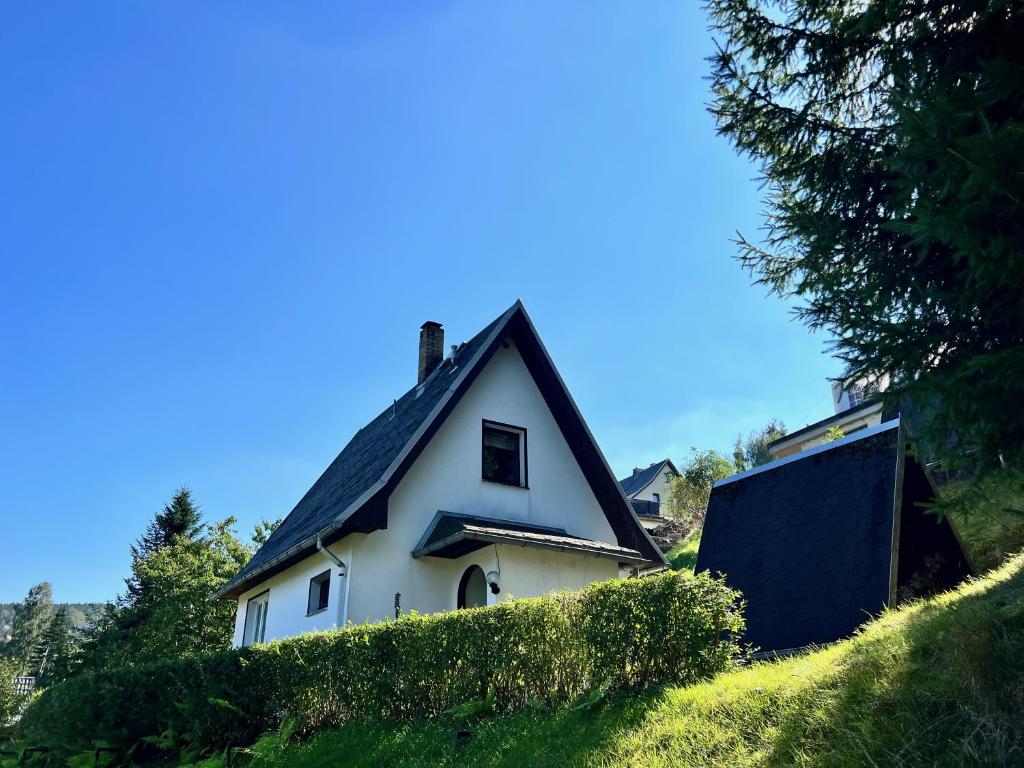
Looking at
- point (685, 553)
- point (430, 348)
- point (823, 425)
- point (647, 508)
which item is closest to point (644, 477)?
point (647, 508)

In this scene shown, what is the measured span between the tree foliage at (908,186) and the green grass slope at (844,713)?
1.28m

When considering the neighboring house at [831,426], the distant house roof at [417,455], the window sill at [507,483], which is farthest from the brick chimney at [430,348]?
the neighboring house at [831,426]

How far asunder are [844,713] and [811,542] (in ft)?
15.0

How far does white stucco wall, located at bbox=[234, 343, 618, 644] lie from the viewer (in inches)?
523

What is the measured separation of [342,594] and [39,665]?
5662 cm

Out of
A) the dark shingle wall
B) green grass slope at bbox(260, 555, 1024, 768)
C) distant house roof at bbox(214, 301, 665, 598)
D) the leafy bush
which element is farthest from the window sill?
the leafy bush

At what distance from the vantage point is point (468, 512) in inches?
581

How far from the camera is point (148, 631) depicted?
3111cm

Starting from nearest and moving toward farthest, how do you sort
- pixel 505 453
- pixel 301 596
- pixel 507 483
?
pixel 301 596, pixel 507 483, pixel 505 453

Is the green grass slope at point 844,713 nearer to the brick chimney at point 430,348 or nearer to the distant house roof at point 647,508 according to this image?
the brick chimney at point 430,348

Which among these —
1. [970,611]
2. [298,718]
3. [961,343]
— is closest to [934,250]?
[961,343]

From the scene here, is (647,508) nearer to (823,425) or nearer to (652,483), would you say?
(652,483)

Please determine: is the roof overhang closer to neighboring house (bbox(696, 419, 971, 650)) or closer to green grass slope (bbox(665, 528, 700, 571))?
green grass slope (bbox(665, 528, 700, 571))

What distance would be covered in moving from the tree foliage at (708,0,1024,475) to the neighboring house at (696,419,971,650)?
2.76 meters
